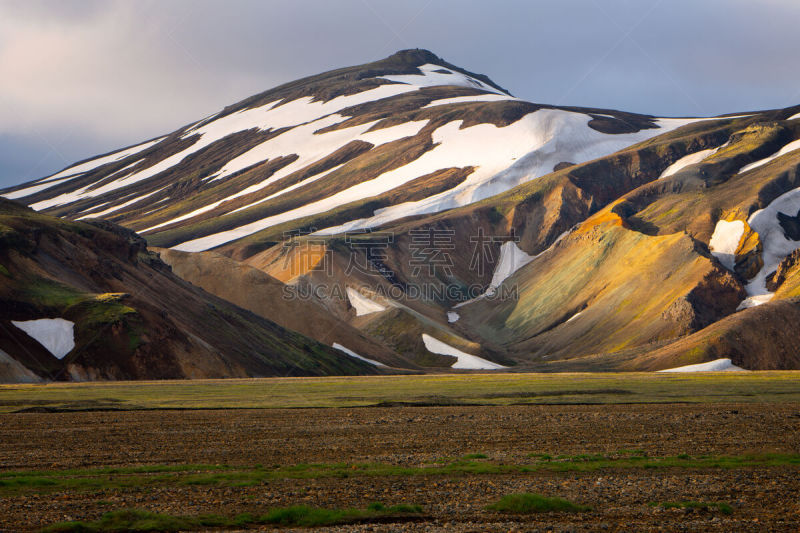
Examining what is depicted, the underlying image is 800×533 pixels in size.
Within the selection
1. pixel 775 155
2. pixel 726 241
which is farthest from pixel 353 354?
pixel 775 155

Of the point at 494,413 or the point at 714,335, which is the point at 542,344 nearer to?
the point at 714,335

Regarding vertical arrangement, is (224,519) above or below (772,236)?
below

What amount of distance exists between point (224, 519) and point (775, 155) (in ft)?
473

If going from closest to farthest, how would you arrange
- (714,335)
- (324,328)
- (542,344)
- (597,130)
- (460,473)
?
(460,473), (714,335), (324,328), (542,344), (597,130)

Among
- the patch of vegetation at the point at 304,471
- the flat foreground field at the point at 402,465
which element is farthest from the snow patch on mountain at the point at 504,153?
the patch of vegetation at the point at 304,471

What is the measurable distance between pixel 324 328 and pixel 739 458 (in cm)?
8195

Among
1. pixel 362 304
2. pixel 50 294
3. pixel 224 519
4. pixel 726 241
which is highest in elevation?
pixel 726 241

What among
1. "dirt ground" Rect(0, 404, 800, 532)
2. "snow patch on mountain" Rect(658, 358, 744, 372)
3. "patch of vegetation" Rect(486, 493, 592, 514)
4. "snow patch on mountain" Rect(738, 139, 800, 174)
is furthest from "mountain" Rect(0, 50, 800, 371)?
"patch of vegetation" Rect(486, 493, 592, 514)

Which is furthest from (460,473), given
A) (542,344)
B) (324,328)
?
(542,344)

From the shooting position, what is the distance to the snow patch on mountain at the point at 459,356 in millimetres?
98194

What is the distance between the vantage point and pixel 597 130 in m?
196

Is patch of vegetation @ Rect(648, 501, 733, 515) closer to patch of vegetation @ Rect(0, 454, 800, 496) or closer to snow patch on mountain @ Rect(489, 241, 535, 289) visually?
patch of vegetation @ Rect(0, 454, 800, 496)

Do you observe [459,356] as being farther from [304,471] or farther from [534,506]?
[534,506]

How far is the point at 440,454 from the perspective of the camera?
24.0m
